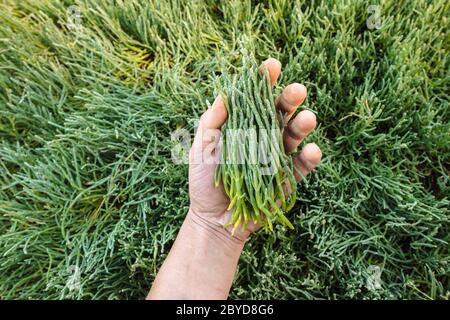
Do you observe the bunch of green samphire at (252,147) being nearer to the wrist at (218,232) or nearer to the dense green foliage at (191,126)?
the wrist at (218,232)

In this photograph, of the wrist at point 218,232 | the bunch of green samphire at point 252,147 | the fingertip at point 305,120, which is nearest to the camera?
the bunch of green samphire at point 252,147

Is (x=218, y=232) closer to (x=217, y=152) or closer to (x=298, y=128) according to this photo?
(x=217, y=152)

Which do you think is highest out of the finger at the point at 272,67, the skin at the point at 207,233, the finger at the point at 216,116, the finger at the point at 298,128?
the finger at the point at 272,67

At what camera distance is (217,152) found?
1164 mm

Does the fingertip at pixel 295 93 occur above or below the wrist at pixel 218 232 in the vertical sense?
above

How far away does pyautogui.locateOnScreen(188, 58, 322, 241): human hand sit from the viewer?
3.69ft

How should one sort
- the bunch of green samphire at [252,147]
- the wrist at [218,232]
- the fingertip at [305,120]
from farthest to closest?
the wrist at [218,232] → the fingertip at [305,120] → the bunch of green samphire at [252,147]

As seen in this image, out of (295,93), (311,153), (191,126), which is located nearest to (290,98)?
(295,93)

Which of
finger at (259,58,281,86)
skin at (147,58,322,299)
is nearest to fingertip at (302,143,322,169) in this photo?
skin at (147,58,322,299)

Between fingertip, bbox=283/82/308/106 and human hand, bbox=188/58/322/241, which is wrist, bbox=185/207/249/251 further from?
fingertip, bbox=283/82/308/106

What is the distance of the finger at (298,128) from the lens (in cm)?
116

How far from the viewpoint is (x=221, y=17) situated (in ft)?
5.30

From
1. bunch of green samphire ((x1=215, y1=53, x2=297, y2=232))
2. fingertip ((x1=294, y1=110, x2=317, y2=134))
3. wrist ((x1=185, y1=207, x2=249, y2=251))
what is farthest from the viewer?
wrist ((x1=185, y1=207, x2=249, y2=251))

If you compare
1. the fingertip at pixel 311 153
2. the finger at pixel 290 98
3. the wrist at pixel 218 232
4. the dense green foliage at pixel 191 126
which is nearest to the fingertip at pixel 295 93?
the finger at pixel 290 98
